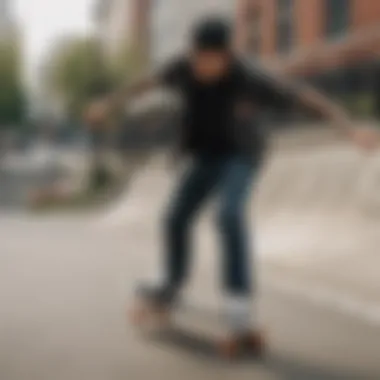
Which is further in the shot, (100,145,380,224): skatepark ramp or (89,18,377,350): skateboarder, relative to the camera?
(100,145,380,224): skatepark ramp

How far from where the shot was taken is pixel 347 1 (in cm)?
98

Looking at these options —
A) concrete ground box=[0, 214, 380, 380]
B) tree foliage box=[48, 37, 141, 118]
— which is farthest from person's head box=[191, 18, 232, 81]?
concrete ground box=[0, 214, 380, 380]

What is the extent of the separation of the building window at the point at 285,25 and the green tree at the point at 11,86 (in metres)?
0.32

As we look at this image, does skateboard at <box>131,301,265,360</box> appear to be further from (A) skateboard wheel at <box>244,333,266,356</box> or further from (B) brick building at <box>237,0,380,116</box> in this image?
(B) brick building at <box>237,0,380,116</box>

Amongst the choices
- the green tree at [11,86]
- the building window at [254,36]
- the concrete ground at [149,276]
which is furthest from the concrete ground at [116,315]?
the building window at [254,36]

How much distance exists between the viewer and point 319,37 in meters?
1.01

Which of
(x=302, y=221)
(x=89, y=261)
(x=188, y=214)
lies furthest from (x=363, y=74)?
(x=89, y=261)

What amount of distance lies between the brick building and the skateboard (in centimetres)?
32

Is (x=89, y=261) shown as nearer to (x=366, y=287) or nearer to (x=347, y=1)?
(x=366, y=287)

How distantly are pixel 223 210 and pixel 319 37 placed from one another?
296 mm

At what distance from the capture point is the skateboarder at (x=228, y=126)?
33.3 inches

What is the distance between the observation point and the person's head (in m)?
0.84

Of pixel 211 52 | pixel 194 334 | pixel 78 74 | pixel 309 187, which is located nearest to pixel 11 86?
pixel 78 74

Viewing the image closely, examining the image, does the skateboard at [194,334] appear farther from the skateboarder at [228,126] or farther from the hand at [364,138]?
the hand at [364,138]
